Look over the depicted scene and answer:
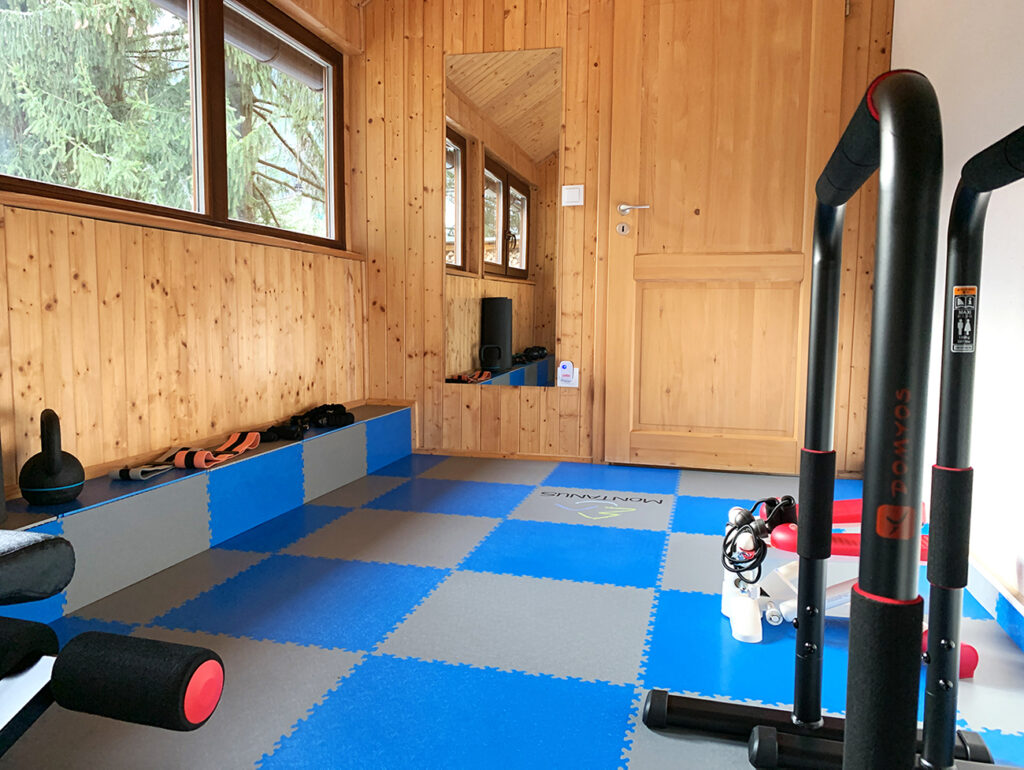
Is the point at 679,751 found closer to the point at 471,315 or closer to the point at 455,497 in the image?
the point at 455,497

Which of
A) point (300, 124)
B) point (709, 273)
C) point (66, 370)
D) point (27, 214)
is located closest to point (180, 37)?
point (300, 124)

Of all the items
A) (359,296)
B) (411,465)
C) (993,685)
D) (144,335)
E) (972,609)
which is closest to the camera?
(993,685)

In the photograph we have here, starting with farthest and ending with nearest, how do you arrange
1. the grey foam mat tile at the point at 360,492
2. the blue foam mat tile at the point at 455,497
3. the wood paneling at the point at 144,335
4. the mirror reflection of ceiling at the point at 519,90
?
the mirror reflection of ceiling at the point at 519,90 < the grey foam mat tile at the point at 360,492 < the blue foam mat tile at the point at 455,497 < the wood paneling at the point at 144,335

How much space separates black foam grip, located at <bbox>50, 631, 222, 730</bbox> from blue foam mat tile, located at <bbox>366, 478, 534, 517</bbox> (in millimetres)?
2308

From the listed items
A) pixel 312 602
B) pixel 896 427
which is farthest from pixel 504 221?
pixel 896 427

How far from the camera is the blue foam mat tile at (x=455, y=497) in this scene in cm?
313

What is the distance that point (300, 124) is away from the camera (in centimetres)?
384

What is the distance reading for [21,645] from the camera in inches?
32.5

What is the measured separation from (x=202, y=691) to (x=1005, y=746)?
61.1 inches

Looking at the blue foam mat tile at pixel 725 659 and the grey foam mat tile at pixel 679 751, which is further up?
the blue foam mat tile at pixel 725 659

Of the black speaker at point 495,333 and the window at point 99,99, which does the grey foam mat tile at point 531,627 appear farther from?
the black speaker at point 495,333

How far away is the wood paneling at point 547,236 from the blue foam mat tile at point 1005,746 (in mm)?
2467

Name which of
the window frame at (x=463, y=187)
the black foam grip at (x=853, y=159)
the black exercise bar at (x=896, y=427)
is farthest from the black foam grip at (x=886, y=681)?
the window frame at (x=463, y=187)

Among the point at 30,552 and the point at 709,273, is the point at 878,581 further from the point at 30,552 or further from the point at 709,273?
the point at 709,273
